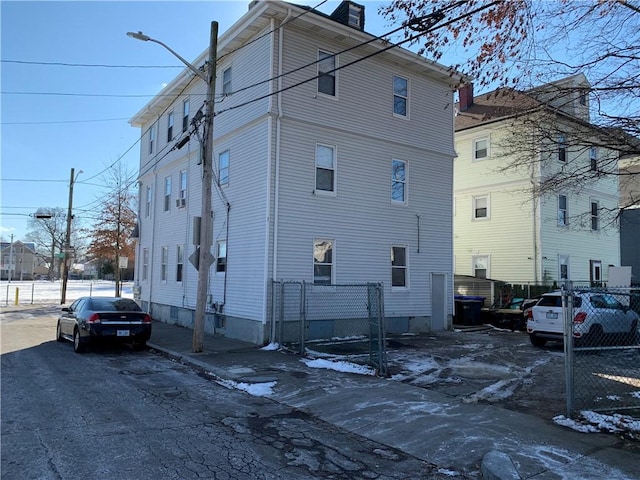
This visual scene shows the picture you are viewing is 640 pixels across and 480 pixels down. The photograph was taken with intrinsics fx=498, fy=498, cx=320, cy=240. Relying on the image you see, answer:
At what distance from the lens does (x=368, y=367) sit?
10.2 metres

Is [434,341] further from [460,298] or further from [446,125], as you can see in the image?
[446,125]

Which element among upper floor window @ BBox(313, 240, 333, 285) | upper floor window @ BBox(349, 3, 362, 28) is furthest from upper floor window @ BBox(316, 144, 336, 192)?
upper floor window @ BBox(349, 3, 362, 28)

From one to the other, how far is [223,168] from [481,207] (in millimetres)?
14745

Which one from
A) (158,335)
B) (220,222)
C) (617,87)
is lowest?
(158,335)

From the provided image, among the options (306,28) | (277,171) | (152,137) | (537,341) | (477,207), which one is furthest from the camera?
(477,207)

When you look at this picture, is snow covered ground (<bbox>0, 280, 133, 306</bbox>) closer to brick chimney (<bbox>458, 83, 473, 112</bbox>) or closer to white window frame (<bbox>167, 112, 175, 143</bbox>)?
white window frame (<bbox>167, 112, 175, 143</bbox>)

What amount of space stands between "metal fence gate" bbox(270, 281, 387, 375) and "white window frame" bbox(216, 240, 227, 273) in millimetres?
3045

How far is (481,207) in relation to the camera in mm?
25797

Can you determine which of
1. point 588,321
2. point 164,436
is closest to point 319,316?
point 588,321

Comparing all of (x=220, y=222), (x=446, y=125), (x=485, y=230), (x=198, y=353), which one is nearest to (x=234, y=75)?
(x=220, y=222)

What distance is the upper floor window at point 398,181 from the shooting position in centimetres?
1695

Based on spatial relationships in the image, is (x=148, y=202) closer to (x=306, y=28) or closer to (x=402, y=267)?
(x=306, y=28)

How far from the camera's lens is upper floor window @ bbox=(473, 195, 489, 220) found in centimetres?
2548

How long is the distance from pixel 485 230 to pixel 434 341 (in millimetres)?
12179
